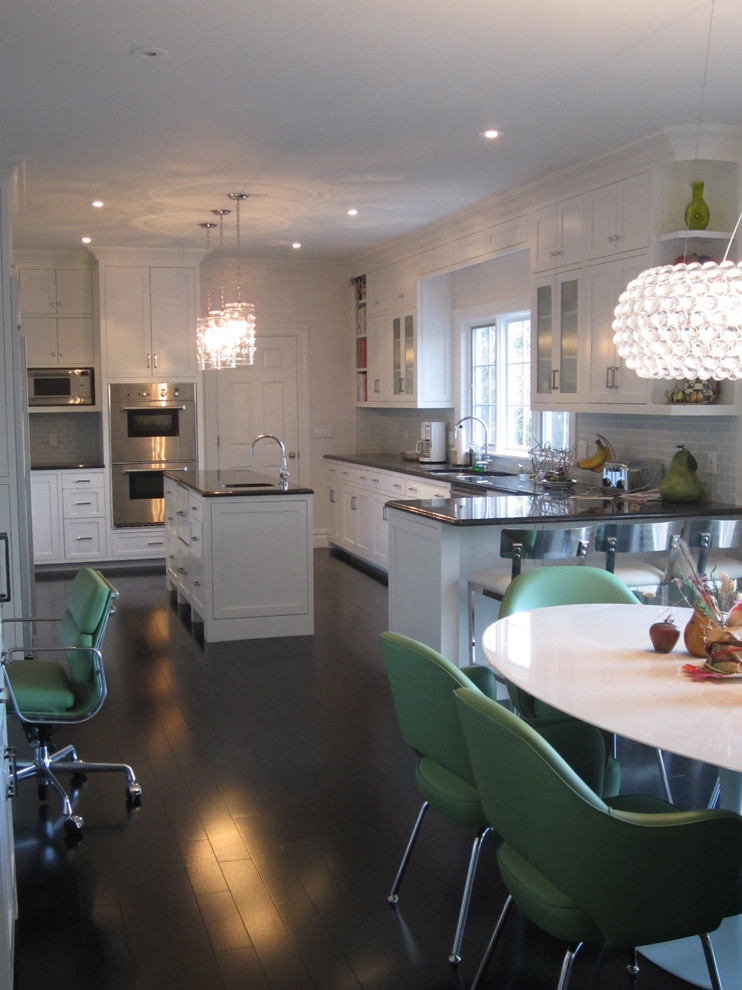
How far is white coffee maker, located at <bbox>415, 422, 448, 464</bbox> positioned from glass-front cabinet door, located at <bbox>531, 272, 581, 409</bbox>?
202cm

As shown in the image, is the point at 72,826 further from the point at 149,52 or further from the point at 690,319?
the point at 149,52

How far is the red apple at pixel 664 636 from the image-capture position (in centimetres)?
279

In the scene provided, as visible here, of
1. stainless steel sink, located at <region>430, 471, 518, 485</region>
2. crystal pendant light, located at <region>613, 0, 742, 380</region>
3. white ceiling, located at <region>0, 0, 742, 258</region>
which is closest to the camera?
crystal pendant light, located at <region>613, 0, 742, 380</region>

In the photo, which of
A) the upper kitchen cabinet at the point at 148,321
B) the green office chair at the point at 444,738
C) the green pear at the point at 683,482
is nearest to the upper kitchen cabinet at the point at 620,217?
the green pear at the point at 683,482

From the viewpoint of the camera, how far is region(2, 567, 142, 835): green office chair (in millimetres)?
3561

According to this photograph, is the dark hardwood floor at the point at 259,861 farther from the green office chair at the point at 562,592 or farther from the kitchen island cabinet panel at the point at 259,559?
the kitchen island cabinet panel at the point at 259,559

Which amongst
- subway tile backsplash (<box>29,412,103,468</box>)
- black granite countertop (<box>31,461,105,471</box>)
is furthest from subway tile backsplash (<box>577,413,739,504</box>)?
subway tile backsplash (<box>29,412,103,468</box>)

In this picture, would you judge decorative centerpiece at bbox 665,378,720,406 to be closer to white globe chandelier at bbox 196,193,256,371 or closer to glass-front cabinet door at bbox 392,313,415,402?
white globe chandelier at bbox 196,193,256,371

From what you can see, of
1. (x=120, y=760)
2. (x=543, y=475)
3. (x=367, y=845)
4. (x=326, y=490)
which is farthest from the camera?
(x=326, y=490)

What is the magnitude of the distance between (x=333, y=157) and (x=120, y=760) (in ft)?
10.6

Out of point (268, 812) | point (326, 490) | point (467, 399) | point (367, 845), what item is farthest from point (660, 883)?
point (326, 490)

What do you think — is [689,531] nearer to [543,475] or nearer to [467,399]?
[543,475]

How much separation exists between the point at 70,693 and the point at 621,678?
2.04 meters

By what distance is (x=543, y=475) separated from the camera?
6.34 meters
